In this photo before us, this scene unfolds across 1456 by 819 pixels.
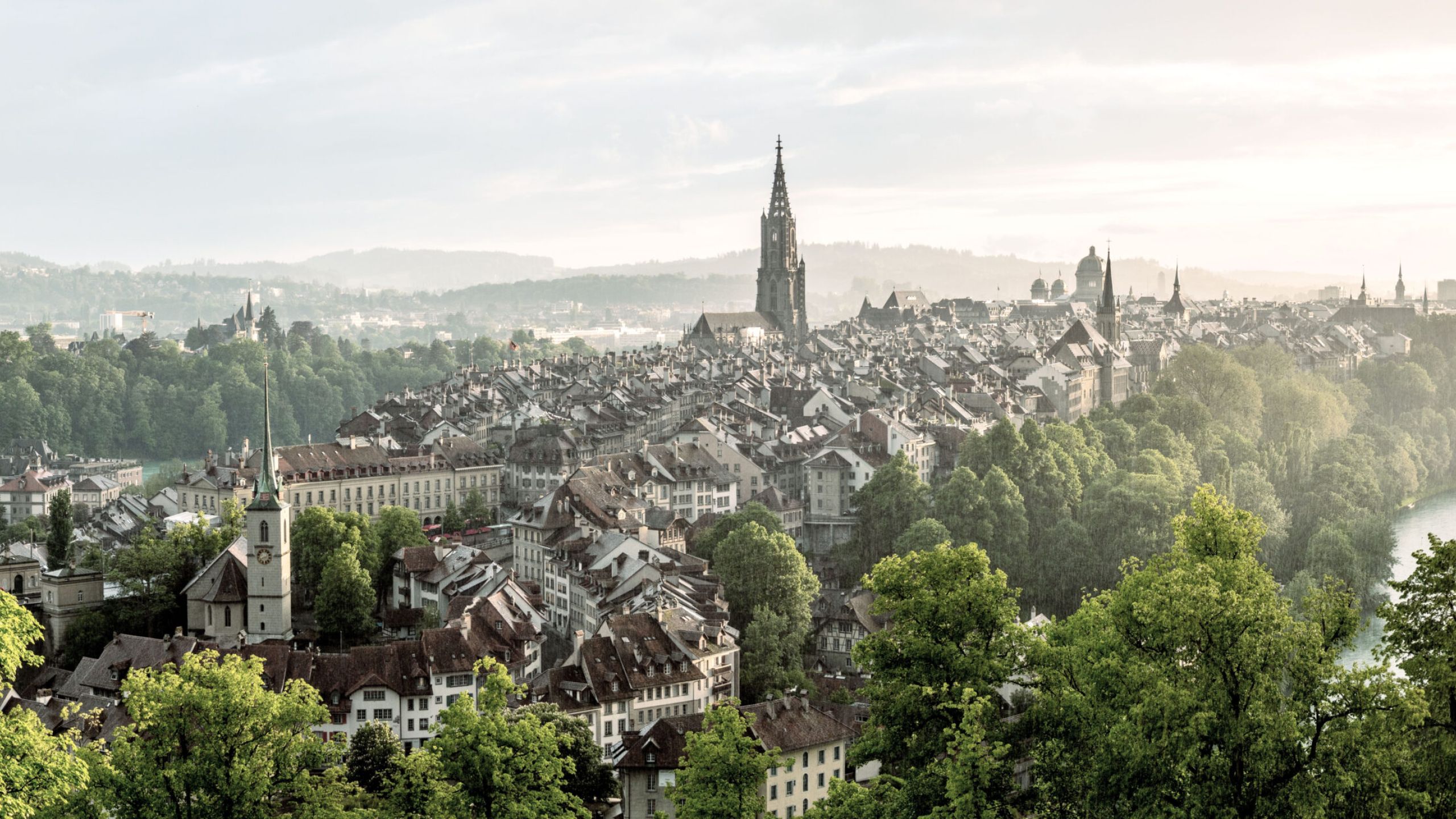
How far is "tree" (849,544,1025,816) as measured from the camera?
93.8ft

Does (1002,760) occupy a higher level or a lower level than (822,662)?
higher

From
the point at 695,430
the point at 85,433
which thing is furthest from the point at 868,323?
the point at 695,430

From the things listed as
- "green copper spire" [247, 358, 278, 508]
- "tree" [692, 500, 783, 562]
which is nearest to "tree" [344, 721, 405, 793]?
"green copper spire" [247, 358, 278, 508]

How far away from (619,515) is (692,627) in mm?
16274

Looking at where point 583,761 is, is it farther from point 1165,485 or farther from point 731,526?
point 1165,485

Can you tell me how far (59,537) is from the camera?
61469 mm

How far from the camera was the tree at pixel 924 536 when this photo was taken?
222 ft

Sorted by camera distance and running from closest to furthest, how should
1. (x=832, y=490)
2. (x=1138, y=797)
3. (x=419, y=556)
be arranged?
(x=1138, y=797)
(x=419, y=556)
(x=832, y=490)

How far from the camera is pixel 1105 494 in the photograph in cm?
7294

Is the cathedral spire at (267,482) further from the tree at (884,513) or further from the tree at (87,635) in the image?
the tree at (884,513)

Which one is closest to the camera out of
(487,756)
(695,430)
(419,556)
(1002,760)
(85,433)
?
(1002,760)

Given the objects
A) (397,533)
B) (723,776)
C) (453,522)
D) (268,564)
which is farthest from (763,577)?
(723,776)

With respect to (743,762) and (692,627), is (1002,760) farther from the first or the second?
(692,627)

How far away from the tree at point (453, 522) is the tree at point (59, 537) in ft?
60.4
